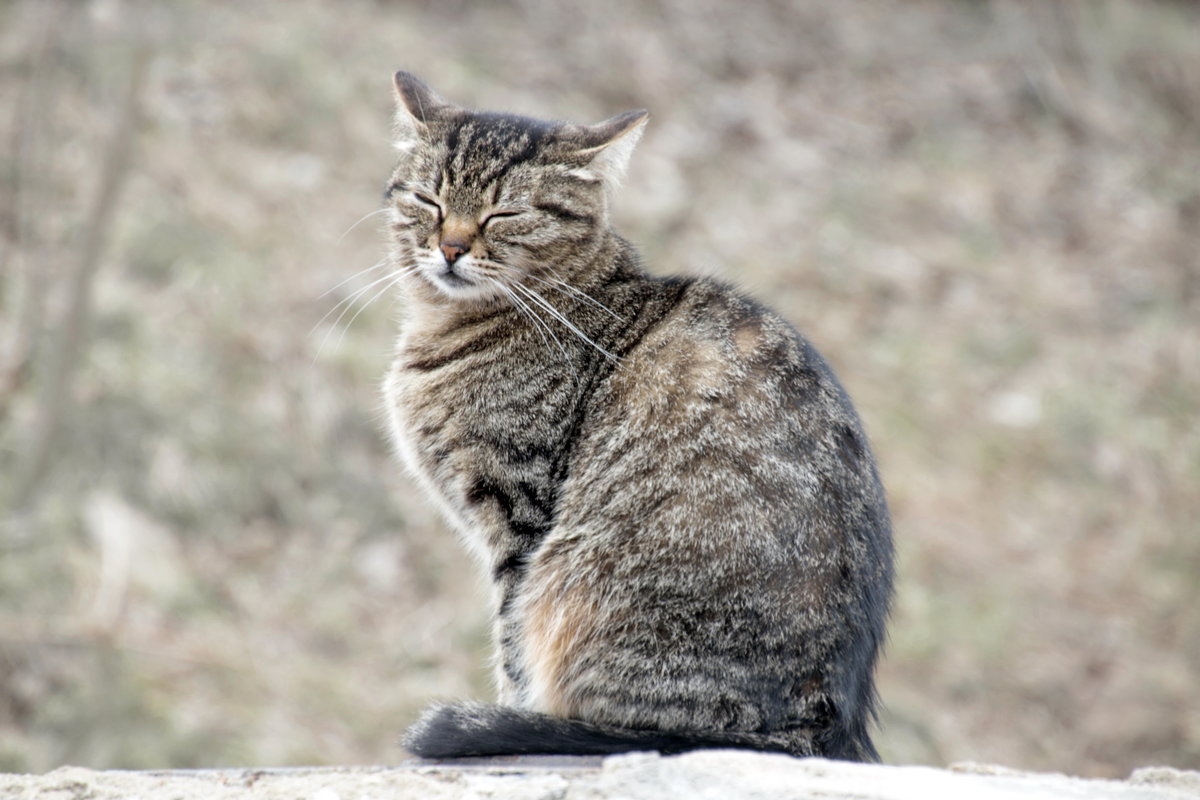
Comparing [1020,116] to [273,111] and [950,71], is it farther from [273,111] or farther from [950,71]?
[273,111]

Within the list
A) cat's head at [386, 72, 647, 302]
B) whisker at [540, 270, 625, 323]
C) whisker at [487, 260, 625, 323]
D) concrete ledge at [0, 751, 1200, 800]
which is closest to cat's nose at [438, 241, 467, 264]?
cat's head at [386, 72, 647, 302]

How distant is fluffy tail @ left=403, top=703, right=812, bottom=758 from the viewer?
280 centimetres

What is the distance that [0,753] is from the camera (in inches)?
195

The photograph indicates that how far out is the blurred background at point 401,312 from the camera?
5.59m

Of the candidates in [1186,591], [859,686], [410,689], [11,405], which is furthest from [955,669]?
[11,405]

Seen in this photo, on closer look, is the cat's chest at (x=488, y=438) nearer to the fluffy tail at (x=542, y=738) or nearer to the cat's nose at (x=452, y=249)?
the cat's nose at (x=452, y=249)

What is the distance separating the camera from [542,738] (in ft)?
9.25

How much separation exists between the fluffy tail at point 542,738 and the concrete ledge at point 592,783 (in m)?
0.03

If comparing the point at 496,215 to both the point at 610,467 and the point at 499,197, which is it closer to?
the point at 499,197

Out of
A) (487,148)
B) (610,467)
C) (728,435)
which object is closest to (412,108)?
(487,148)

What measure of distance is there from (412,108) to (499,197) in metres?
0.52

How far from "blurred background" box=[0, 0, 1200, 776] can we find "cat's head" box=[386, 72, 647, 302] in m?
1.30

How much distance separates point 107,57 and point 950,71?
22.2 feet

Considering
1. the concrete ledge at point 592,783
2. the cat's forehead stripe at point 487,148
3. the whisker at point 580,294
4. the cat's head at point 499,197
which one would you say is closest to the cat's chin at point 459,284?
the cat's head at point 499,197
